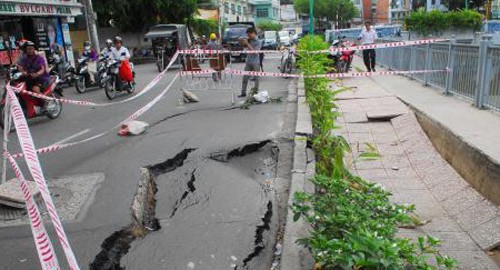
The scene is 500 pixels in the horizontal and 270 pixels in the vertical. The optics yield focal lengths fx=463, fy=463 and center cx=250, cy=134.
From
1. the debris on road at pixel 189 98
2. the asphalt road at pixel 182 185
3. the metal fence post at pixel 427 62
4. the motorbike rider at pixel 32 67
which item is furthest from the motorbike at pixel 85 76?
the metal fence post at pixel 427 62

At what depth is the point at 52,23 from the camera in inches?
773

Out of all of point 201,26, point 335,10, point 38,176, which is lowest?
point 38,176

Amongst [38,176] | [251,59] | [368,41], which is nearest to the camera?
[38,176]

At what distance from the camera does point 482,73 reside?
6801mm

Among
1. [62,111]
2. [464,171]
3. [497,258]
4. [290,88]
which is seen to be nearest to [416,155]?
[464,171]

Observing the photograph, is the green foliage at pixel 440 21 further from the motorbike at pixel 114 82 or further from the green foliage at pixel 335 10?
the green foliage at pixel 335 10

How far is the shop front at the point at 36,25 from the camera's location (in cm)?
1675

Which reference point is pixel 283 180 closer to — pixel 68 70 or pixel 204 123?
pixel 204 123

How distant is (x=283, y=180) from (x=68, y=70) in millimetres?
11586

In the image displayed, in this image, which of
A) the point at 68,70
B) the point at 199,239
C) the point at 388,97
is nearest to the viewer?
the point at 199,239

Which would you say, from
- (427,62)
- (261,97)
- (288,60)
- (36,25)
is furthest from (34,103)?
(36,25)

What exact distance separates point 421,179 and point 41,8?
1718 centimetres

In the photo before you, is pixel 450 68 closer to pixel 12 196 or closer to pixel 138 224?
pixel 138 224

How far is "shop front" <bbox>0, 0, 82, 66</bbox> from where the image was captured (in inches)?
659
